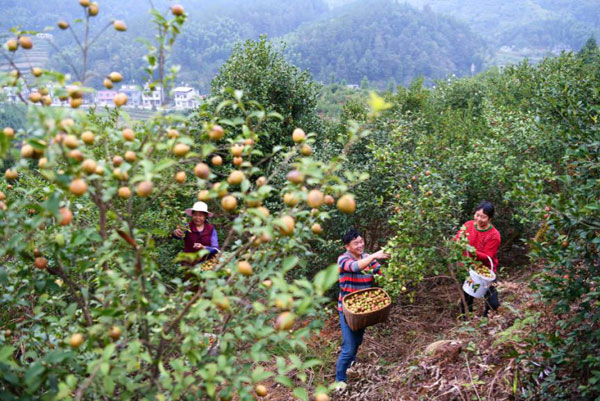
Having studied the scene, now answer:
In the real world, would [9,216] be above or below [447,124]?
above

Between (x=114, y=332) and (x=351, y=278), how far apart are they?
2.40 metres

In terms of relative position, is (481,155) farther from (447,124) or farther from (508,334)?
(447,124)

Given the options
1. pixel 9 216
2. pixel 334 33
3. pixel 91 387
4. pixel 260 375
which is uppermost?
pixel 9 216

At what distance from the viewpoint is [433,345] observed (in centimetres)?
354

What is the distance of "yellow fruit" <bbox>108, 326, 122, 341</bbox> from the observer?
1403mm

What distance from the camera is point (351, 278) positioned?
355 centimetres

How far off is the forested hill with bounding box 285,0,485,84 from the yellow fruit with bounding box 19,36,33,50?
72.4 metres

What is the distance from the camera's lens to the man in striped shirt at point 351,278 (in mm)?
3351

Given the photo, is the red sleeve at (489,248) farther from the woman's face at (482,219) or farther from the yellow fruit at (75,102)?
the yellow fruit at (75,102)

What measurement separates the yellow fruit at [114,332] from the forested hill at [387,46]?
72.8 m

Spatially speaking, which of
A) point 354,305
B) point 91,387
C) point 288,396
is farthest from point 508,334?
point 91,387

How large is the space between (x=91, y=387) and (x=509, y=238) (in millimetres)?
5721

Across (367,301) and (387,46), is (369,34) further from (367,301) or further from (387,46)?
(367,301)

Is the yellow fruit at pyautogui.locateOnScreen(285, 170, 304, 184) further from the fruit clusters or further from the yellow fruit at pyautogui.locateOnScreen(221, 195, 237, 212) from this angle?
the fruit clusters
